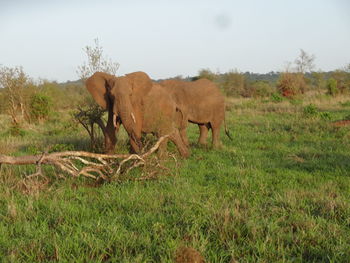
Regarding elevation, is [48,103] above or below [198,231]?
above

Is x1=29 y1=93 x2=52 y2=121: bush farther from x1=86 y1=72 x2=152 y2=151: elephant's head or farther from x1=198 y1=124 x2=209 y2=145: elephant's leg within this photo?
x1=86 y1=72 x2=152 y2=151: elephant's head

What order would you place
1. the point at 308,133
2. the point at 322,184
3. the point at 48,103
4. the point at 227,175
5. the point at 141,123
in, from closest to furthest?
the point at 322,184 < the point at 227,175 < the point at 141,123 < the point at 308,133 < the point at 48,103

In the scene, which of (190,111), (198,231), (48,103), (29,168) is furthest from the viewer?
(48,103)

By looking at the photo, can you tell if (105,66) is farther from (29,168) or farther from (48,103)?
(48,103)

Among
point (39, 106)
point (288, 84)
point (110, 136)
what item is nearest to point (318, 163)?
point (110, 136)

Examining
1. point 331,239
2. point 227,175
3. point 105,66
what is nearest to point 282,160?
point 227,175

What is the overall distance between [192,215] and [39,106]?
1550 cm

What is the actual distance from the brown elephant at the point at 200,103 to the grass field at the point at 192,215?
308 cm

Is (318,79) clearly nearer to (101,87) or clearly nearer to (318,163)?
(318,163)

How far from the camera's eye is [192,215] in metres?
3.66

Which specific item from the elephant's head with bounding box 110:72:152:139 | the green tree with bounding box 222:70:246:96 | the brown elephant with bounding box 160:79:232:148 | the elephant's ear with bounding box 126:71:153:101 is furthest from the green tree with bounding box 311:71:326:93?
the elephant's head with bounding box 110:72:152:139

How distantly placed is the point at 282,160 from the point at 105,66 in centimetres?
587

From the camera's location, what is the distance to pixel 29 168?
21.4 feet

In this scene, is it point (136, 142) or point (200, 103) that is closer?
point (136, 142)
